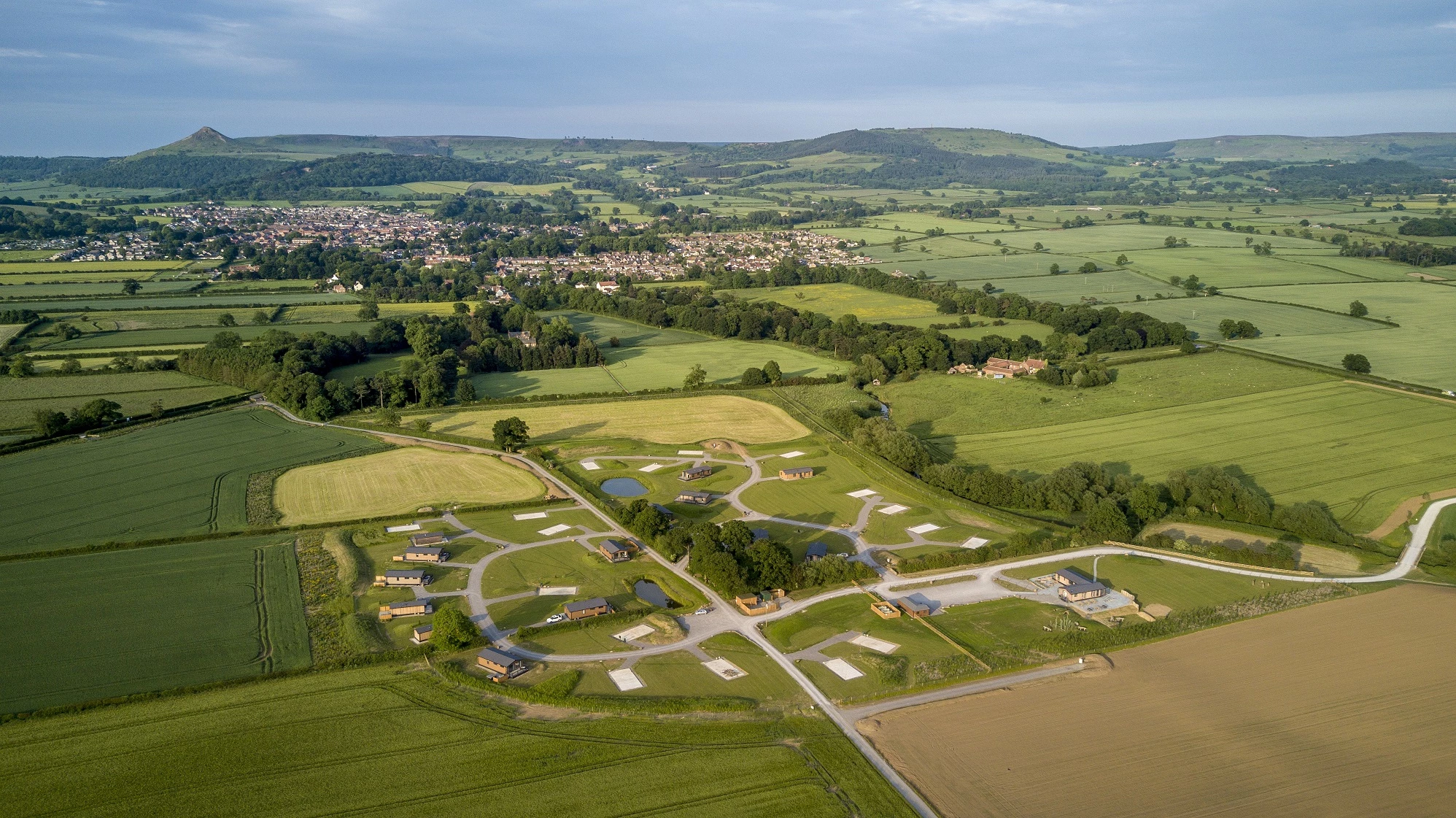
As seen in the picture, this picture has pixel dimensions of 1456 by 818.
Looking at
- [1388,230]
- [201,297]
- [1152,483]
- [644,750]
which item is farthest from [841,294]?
[1388,230]

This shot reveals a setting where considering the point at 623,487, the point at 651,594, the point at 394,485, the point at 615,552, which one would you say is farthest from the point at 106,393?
the point at 651,594

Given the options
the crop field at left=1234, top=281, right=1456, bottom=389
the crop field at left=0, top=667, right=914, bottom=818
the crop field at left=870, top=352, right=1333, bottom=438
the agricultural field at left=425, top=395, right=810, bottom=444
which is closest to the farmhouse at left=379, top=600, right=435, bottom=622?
the crop field at left=0, top=667, right=914, bottom=818

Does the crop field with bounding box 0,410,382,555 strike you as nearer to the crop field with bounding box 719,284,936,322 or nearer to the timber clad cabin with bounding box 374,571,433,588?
the timber clad cabin with bounding box 374,571,433,588

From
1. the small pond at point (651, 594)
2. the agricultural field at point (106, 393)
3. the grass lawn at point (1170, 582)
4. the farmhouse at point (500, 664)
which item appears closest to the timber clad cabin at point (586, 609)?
the small pond at point (651, 594)

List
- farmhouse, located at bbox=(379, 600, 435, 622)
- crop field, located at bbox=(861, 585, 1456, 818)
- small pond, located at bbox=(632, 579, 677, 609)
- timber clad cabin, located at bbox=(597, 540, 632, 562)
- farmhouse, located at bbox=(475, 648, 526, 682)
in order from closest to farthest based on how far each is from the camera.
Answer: crop field, located at bbox=(861, 585, 1456, 818) < farmhouse, located at bbox=(475, 648, 526, 682) < farmhouse, located at bbox=(379, 600, 435, 622) < small pond, located at bbox=(632, 579, 677, 609) < timber clad cabin, located at bbox=(597, 540, 632, 562)

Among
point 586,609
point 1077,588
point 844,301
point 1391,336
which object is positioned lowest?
point 586,609

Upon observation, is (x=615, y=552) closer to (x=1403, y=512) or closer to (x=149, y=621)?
(x=149, y=621)

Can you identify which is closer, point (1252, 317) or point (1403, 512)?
point (1403, 512)
